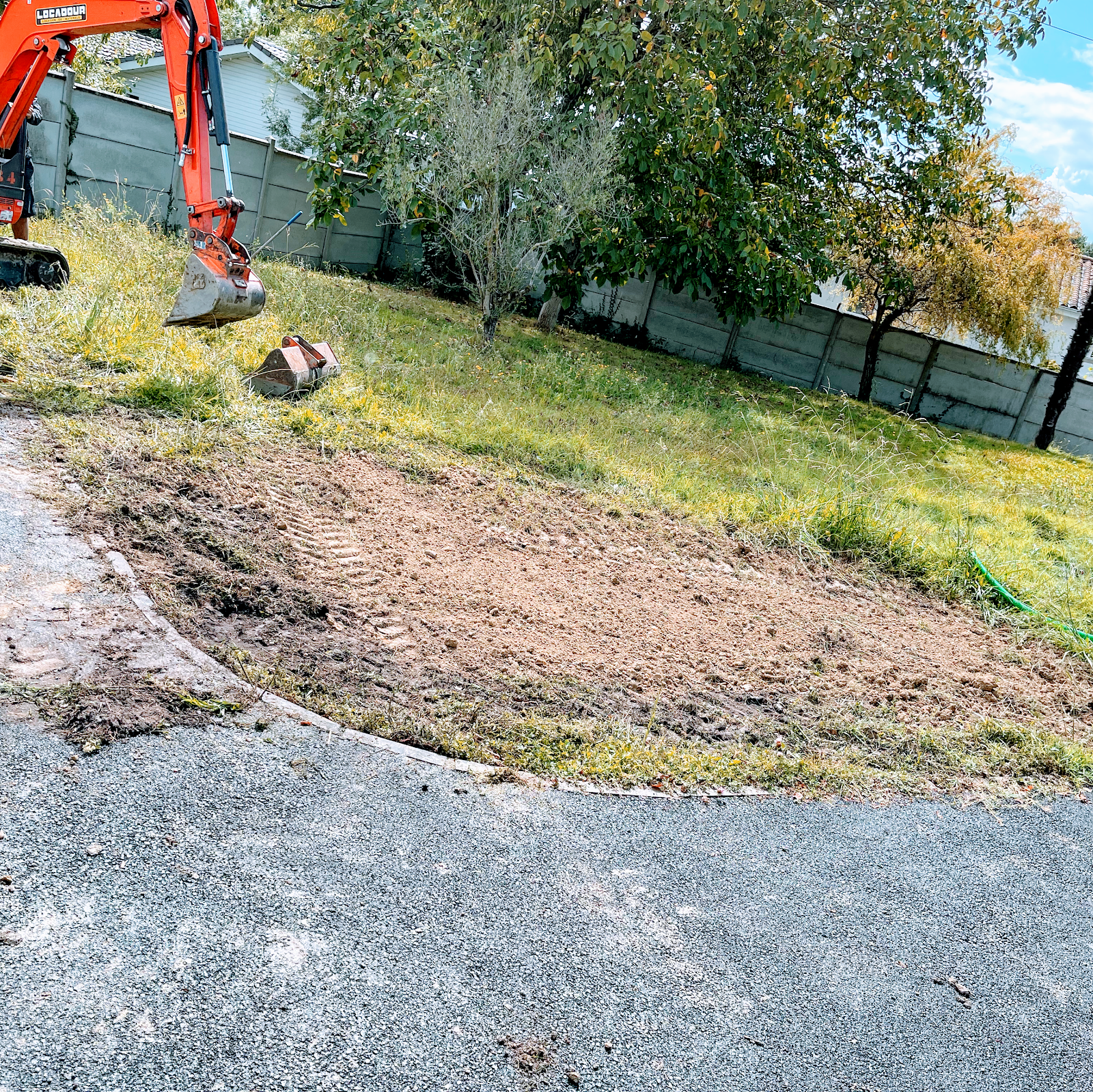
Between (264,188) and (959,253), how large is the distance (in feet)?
39.0

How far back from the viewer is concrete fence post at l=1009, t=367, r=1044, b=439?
59.0ft

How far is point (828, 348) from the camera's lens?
58.5 ft

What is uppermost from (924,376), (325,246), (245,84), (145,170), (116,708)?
(245,84)

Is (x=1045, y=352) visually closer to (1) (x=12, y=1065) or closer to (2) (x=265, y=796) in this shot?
(2) (x=265, y=796)

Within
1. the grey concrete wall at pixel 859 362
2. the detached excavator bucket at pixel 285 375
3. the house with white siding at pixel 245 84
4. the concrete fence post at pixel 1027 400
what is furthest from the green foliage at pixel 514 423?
the house with white siding at pixel 245 84

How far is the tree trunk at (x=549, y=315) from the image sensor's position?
52.0ft

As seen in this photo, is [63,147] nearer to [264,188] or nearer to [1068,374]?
[264,188]

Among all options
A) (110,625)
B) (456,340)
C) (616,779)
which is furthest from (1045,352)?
(110,625)

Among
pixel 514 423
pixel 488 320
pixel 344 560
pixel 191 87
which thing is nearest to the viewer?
pixel 344 560

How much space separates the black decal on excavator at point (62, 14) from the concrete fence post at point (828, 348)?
1411cm

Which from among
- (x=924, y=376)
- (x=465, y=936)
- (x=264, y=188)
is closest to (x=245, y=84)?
(x=264, y=188)

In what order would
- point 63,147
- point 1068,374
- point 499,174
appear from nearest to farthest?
point 499,174, point 63,147, point 1068,374

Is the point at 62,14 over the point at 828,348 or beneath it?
over

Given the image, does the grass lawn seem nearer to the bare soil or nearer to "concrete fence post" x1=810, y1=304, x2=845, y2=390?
the bare soil
